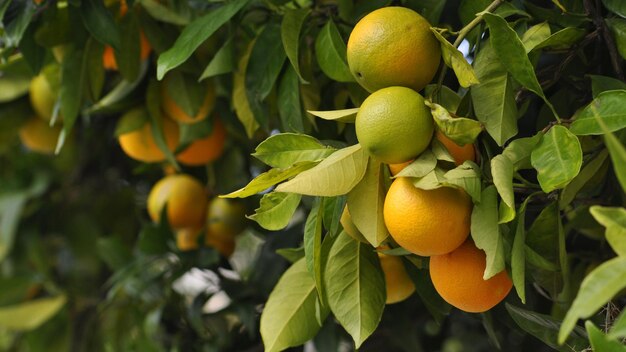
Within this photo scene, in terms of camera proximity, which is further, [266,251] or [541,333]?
[266,251]

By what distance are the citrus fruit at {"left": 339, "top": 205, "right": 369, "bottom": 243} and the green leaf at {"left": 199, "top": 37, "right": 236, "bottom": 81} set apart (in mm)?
252

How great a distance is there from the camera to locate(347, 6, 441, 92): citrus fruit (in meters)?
0.68

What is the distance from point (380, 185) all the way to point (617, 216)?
223mm

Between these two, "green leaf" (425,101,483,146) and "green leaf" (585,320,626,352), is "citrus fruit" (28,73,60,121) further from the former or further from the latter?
"green leaf" (585,320,626,352)

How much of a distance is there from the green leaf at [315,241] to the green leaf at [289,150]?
5 cm

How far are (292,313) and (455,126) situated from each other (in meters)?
0.28

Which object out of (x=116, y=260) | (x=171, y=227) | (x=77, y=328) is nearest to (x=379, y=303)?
(x=171, y=227)

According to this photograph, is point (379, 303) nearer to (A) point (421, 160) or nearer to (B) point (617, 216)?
(A) point (421, 160)

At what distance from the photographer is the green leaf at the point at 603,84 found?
0.69 meters

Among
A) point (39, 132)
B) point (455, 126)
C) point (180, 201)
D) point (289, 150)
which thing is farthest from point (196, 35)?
point (39, 132)

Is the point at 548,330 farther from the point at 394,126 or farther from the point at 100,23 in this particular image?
the point at 100,23

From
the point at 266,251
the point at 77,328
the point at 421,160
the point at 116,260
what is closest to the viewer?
the point at 421,160

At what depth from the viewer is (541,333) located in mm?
709

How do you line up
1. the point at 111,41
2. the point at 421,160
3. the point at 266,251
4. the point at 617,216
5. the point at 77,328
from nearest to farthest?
the point at 617,216, the point at 421,160, the point at 111,41, the point at 266,251, the point at 77,328
